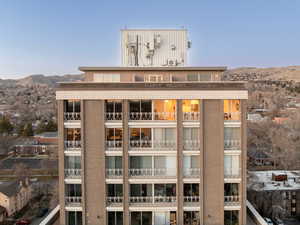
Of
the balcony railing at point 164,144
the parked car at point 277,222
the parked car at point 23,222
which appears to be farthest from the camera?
the parked car at point 23,222

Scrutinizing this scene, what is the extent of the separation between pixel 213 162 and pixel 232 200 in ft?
10.5

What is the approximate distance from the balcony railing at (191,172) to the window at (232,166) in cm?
203

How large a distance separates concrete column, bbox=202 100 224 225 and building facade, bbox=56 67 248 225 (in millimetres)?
69

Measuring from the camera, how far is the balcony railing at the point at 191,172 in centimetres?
1716

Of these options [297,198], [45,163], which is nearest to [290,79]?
[297,198]

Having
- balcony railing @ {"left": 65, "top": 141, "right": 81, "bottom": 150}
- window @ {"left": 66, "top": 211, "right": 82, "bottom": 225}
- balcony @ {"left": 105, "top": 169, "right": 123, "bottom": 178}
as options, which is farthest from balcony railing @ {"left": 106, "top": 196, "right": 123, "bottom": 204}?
balcony railing @ {"left": 65, "top": 141, "right": 81, "bottom": 150}

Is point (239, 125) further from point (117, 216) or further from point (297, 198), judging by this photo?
point (297, 198)

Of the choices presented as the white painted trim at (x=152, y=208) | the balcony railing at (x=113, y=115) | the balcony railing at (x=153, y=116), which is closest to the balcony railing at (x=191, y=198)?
the white painted trim at (x=152, y=208)

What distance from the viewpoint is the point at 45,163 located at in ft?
204

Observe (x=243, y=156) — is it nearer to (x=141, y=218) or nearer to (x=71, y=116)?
(x=141, y=218)

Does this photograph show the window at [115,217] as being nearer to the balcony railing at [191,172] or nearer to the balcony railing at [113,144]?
the balcony railing at [113,144]

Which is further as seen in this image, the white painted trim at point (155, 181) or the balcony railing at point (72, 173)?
the balcony railing at point (72, 173)

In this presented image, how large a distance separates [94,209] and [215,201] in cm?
866

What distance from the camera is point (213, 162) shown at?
671 inches
